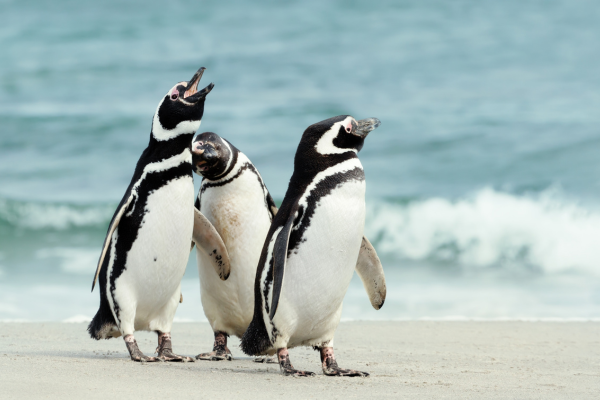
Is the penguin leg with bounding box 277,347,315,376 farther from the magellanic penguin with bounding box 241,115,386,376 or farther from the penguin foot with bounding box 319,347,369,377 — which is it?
the penguin foot with bounding box 319,347,369,377

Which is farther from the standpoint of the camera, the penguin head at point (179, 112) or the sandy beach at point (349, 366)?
the penguin head at point (179, 112)

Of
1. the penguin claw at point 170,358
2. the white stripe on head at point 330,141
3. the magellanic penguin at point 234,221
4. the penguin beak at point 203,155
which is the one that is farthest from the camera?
the magellanic penguin at point 234,221

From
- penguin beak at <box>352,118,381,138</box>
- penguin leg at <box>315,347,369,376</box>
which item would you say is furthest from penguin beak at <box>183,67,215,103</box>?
penguin leg at <box>315,347,369,376</box>

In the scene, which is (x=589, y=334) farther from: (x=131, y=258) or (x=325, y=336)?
(x=131, y=258)

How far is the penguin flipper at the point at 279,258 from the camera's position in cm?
360

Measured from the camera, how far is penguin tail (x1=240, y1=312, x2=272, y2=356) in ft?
13.0

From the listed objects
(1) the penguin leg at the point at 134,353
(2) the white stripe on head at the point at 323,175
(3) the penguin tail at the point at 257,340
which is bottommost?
(1) the penguin leg at the point at 134,353

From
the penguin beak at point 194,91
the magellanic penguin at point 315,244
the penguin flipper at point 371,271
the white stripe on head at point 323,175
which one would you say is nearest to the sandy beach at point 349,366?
the magellanic penguin at point 315,244

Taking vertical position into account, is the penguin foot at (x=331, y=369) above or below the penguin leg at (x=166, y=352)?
above

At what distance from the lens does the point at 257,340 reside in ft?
13.2

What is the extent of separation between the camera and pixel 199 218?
4.55 meters

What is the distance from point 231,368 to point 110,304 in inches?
33.0

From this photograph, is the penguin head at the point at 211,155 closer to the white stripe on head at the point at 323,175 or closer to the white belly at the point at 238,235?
the white belly at the point at 238,235

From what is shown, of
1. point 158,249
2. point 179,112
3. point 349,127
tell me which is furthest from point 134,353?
point 349,127
